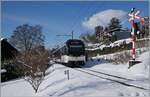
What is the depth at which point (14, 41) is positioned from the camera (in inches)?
2697

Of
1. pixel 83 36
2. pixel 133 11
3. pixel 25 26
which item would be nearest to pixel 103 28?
pixel 83 36

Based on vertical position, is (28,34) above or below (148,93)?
above

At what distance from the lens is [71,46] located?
3744 centimetres

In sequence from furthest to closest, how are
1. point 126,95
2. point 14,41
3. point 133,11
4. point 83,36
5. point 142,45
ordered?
point 83,36 < point 14,41 < point 142,45 < point 133,11 < point 126,95

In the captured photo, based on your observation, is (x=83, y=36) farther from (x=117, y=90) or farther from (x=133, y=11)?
(x=117, y=90)

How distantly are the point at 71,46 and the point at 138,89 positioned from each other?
80.7 feet

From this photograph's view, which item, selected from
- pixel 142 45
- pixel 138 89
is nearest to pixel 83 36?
pixel 142 45

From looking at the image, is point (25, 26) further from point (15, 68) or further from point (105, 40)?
point (15, 68)

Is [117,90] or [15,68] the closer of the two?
[117,90]

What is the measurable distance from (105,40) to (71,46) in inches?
1561

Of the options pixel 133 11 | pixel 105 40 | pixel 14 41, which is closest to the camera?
pixel 133 11

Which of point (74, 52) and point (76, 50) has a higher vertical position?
point (76, 50)

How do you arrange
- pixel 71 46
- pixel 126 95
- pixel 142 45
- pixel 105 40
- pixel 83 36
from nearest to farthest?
1. pixel 126 95
2. pixel 71 46
3. pixel 142 45
4. pixel 105 40
5. pixel 83 36

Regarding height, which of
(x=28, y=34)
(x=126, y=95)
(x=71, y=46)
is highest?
(x=28, y=34)
